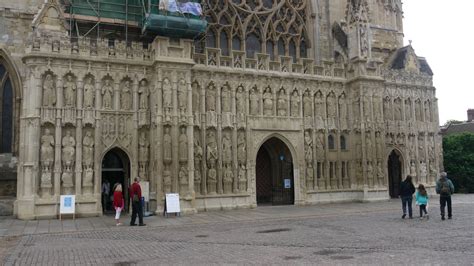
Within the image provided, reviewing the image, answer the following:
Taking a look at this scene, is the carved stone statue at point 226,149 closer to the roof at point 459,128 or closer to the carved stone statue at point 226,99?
the carved stone statue at point 226,99

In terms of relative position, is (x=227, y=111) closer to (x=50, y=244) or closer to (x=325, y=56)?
(x=325, y=56)

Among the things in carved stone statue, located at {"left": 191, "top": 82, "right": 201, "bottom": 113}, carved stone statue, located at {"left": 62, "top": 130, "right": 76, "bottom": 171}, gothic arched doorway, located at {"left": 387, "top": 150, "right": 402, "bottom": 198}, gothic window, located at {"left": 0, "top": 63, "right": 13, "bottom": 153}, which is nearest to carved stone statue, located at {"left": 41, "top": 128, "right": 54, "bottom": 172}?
carved stone statue, located at {"left": 62, "top": 130, "right": 76, "bottom": 171}

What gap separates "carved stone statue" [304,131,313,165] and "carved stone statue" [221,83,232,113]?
4.86 metres

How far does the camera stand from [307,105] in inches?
1008

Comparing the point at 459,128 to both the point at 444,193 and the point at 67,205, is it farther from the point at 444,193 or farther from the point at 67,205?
the point at 67,205

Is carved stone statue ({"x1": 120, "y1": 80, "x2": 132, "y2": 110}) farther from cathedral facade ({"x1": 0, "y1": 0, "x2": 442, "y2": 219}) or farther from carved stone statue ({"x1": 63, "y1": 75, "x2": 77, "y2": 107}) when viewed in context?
carved stone statue ({"x1": 63, "y1": 75, "x2": 77, "y2": 107})

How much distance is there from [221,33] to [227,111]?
6.06 meters

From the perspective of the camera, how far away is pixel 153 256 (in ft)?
34.3

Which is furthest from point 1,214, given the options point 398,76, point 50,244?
point 398,76

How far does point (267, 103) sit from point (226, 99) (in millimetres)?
2387

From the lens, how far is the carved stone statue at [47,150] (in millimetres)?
19547

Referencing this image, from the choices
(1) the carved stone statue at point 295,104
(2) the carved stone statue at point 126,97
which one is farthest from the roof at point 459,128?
(2) the carved stone statue at point 126,97

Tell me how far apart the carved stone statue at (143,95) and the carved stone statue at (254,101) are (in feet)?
18.1

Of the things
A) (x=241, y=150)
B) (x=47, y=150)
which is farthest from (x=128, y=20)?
(x=241, y=150)
